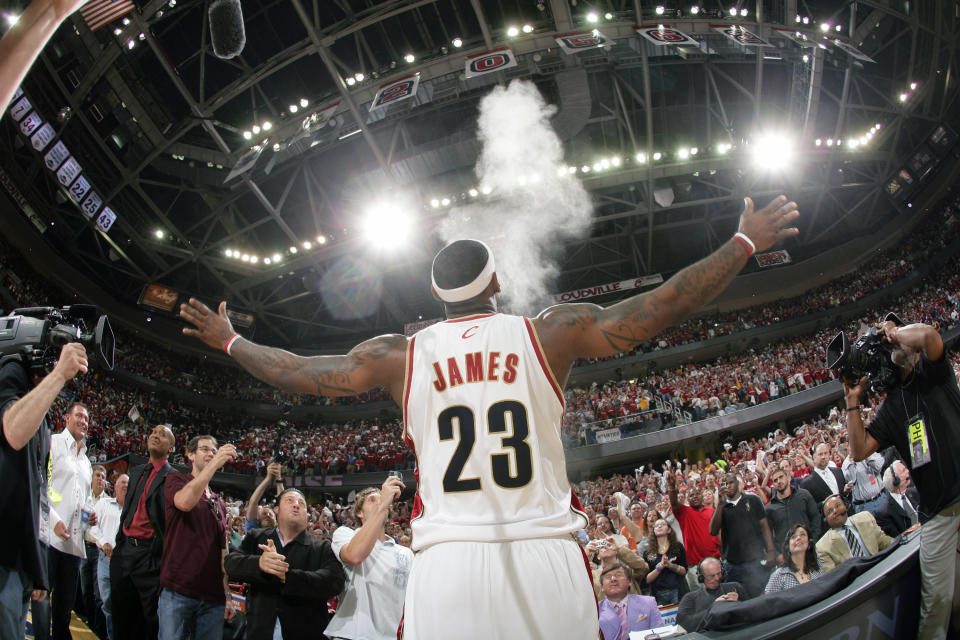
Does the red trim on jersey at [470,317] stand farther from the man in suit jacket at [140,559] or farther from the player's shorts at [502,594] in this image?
the man in suit jacket at [140,559]

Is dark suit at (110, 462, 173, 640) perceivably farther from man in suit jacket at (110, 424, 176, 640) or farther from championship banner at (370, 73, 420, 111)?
championship banner at (370, 73, 420, 111)

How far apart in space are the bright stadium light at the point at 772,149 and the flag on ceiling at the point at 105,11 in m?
16.5

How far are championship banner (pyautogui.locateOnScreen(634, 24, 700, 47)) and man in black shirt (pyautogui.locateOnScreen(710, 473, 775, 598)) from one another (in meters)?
11.3

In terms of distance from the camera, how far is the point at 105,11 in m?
12.2

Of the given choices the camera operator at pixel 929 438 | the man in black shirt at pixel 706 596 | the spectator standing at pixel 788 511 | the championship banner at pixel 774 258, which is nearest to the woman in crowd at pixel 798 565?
the man in black shirt at pixel 706 596

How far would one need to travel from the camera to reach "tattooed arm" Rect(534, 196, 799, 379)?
1.87 metres

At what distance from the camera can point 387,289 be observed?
2345 centimetres

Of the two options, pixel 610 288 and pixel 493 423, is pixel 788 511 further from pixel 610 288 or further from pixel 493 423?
pixel 610 288

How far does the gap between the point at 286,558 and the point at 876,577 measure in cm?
325

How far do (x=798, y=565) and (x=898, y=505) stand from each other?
4.35 feet

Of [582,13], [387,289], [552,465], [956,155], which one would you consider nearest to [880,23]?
[956,155]

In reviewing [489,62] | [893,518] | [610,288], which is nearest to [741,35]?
[489,62]

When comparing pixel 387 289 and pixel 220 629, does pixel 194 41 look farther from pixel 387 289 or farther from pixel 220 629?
pixel 220 629

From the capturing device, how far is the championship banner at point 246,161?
47.4 ft
